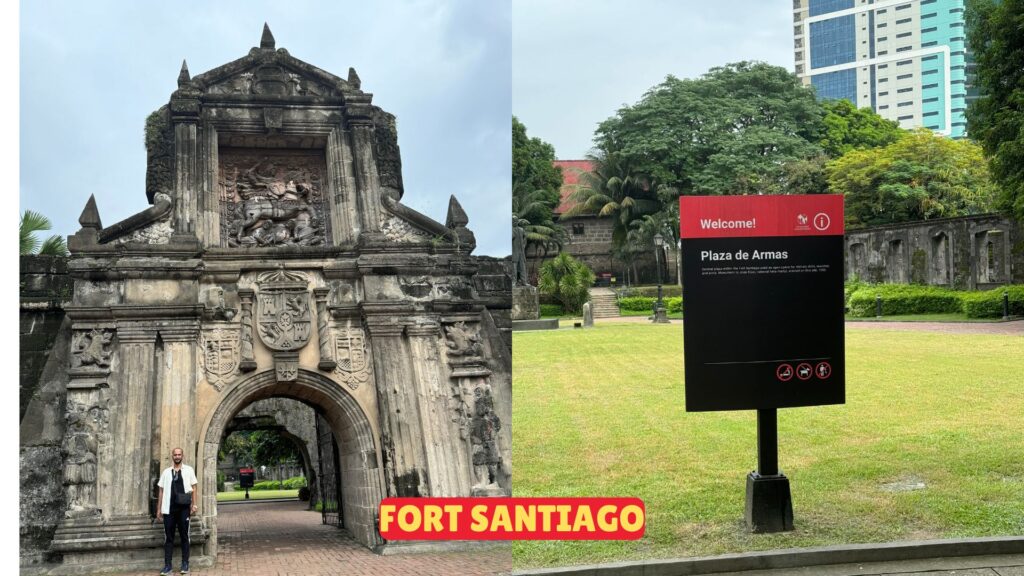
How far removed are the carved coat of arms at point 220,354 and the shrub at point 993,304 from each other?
26841 millimetres

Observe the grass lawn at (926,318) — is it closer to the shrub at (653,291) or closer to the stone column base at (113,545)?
the shrub at (653,291)

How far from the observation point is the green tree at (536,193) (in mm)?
44947

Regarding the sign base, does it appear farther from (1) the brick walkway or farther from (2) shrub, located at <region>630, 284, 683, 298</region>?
(2) shrub, located at <region>630, 284, 683, 298</region>

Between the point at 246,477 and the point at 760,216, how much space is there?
37374 mm

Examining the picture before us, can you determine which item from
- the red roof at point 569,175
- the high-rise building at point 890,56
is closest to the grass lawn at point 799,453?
the high-rise building at point 890,56

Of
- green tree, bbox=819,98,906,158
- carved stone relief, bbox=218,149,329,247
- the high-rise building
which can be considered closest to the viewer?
carved stone relief, bbox=218,149,329,247

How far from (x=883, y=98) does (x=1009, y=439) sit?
61.1 meters

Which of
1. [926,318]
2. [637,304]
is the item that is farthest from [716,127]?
[926,318]

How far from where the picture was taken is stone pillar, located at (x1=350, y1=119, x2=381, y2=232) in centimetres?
1345

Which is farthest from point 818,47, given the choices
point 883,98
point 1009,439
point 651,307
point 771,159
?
point 1009,439

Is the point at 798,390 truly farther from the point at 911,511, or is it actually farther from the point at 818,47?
the point at 818,47

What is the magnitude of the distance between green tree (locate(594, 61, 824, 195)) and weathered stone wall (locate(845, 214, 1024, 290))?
7010 mm

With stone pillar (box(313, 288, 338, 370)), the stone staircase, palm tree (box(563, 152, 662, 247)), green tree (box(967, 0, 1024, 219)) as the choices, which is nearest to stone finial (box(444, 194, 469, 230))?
stone pillar (box(313, 288, 338, 370))

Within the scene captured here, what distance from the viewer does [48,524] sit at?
1171 centimetres
